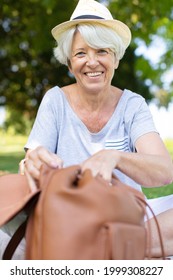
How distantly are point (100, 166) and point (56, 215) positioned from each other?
29 cm

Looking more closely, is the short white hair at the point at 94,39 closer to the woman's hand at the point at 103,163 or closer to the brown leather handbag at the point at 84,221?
the woman's hand at the point at 103,163

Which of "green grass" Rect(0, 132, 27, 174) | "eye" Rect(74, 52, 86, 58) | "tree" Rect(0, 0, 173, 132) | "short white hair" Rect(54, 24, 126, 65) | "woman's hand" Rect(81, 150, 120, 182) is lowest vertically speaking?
"green grass" Rect(0, 132, 27, 174)

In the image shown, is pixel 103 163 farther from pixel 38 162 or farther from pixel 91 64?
pixel 91 64

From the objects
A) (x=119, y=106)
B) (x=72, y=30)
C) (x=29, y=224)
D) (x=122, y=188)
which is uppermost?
(x=72, y=30)

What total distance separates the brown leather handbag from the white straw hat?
1094 mm

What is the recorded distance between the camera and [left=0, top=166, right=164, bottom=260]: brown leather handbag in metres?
Result: 1.70

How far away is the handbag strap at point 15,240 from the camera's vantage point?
207 centimetres

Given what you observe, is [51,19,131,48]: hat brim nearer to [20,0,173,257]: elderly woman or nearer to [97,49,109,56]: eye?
[20,0,173,257]: elderly woman

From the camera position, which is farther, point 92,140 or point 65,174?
point 92,140

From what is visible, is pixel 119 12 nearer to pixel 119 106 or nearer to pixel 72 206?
pixel 119 106

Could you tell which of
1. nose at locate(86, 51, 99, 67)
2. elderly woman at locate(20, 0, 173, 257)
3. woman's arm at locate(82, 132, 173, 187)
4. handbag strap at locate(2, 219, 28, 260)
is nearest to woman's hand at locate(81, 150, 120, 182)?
woman's arm at locate(82, 132, 173, 187)

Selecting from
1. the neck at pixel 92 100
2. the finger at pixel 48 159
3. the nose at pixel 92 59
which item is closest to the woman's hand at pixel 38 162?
the finger at pixel 48 159
